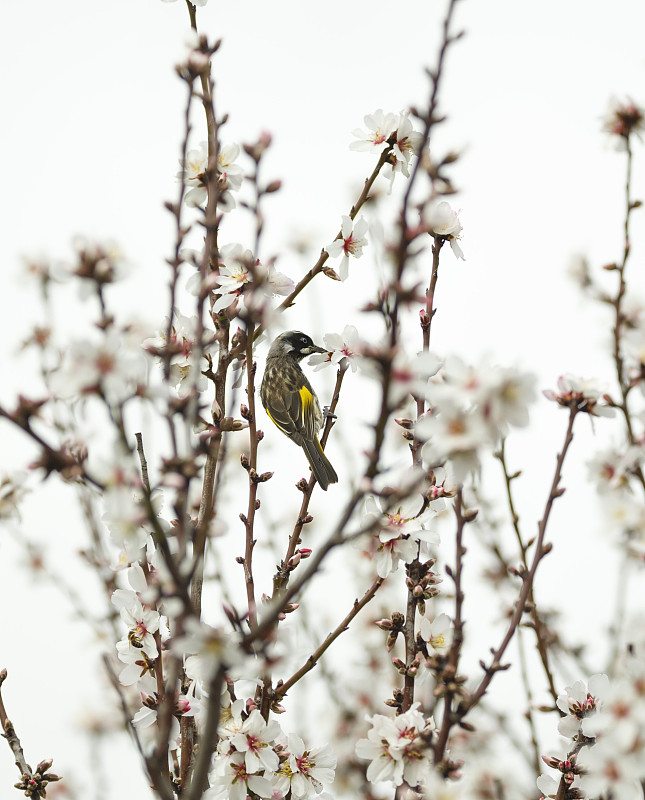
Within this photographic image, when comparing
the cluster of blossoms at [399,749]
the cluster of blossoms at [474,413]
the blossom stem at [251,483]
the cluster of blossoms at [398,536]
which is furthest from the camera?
the blossom stem at [251,483]

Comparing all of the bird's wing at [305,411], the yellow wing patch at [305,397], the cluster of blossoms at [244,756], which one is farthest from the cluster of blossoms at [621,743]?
the yellow wing patch at [305,397]

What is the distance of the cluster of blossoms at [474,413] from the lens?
97cm

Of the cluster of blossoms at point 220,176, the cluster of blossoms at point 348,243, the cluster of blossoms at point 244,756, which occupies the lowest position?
the cluster of blossoms at point 244,756

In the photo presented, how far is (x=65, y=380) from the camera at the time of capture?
98 centimetres

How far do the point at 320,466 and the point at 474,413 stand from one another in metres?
1.97

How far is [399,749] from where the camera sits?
1560 mm

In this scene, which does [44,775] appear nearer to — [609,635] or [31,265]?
[609,635]

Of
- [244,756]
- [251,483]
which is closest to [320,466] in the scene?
[251,483]

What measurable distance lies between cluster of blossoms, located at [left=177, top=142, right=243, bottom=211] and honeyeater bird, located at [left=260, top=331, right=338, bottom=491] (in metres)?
1.73

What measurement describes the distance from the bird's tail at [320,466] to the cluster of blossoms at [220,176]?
81 cm

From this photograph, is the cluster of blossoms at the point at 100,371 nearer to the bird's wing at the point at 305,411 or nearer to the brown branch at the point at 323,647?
the brown branch at the point at 323,647

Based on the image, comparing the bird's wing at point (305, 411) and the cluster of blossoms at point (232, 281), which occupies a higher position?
the bird's wing at point (305, 411)

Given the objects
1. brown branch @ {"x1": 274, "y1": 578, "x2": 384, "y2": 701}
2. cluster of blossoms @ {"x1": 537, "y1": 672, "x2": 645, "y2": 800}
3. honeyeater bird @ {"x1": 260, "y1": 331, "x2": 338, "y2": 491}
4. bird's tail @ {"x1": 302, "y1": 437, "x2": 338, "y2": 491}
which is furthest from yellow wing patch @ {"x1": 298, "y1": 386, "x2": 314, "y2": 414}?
cluster of blossoms @ {"x1": 537, "y1": 672, "x2": 645, "y2": 800}

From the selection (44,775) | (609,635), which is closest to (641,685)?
(44,775)
